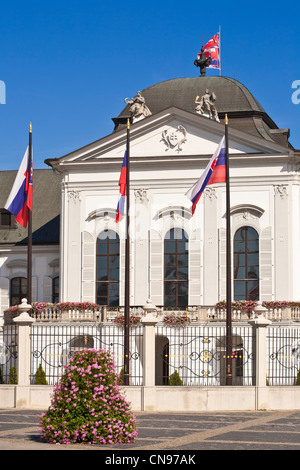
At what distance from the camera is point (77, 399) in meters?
17.5

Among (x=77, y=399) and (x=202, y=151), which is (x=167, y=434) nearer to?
(x=77, y=399)

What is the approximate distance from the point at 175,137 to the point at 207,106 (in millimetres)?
2133

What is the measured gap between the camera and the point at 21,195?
114ft

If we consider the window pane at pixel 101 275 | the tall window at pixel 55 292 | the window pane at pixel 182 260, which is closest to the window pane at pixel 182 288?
the window pane at pixel 182 260

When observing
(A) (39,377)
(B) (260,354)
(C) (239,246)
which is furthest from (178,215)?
(B) (260,354)

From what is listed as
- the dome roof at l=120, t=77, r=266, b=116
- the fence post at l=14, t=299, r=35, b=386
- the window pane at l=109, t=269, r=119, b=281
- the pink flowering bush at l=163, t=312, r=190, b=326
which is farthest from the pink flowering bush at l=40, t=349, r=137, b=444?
the dome roof at l=120, t=77, r=266, b=116

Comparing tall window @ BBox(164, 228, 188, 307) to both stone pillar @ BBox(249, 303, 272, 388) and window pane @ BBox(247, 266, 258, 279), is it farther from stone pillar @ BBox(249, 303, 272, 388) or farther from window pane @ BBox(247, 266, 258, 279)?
stone pillar @ BBox(249, 303, 272, 388)

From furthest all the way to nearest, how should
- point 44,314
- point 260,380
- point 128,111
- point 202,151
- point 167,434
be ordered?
point 128,111, point 202,151, point 44,314, point 260,380, point 167,434

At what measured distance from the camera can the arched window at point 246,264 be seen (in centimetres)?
4228

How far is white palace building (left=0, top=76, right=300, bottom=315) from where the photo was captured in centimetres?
4238

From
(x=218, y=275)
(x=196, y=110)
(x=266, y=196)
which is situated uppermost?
(x=196, y=110)

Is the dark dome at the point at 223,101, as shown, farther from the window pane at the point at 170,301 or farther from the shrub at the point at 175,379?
the shrub at the point at 175,379
